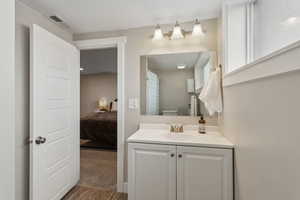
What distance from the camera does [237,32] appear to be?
155 cm

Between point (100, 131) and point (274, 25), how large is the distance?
4012mm

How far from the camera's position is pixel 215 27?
2.00 metres

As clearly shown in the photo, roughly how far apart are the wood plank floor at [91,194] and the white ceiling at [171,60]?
1.77 metres

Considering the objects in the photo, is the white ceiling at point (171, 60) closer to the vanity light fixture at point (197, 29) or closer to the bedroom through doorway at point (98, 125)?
the vanity light fixture at point (197, 29)

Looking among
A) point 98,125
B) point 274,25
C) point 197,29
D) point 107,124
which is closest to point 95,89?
point 98,125

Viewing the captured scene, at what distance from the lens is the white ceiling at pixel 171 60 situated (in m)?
2.10

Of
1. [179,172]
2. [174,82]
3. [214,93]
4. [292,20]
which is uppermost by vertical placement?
[292,20]

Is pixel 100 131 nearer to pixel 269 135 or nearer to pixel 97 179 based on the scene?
pixel 97 179

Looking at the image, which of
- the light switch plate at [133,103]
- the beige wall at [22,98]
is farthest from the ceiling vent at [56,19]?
the light switch plate at [133,103]

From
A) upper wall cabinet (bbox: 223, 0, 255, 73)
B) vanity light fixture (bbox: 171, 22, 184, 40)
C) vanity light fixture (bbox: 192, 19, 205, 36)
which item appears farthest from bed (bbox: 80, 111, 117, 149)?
upper wall cabinet (bbox: 223, 0, 255, 73)

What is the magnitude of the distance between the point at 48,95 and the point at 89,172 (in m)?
1.64

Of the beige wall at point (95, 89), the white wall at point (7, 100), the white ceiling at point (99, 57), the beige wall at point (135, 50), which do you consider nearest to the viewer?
the white wall at point (7, 100)

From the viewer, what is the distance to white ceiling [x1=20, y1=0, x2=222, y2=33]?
166 cm

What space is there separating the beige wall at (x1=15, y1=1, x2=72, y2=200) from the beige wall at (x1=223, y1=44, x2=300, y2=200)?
200 cm
